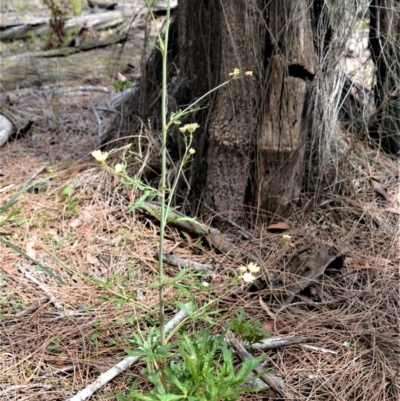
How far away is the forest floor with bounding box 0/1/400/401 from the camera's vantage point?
1786mm

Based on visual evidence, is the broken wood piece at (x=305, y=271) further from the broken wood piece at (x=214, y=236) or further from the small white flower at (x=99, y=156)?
the small white flower at (x=99, y=156)

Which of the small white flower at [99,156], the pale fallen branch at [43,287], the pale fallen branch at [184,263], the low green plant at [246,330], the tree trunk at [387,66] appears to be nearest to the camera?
the small white flower at [99,156]

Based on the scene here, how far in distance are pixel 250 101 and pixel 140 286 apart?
34.7 inches

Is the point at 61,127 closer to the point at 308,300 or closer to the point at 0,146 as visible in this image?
the point at 0,146

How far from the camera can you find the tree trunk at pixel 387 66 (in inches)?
99.1

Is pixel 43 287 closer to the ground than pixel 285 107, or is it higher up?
closer to the ground

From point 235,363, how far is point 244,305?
311 mm

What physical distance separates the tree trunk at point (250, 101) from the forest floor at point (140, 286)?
0.60 feet

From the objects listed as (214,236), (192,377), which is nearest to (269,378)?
(192,377)

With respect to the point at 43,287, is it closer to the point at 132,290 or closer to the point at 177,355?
the point at 132,290

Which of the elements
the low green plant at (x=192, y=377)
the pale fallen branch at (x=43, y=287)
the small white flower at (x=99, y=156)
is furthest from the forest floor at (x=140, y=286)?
the small white flower at (x=99, y=156)

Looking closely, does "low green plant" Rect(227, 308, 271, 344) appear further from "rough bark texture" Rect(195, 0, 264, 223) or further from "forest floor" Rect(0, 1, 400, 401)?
"rough bark texture" Rect(195, 0, 264, 223)

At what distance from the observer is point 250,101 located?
2379 mm

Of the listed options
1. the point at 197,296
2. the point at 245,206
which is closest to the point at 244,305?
the point at 197,296
